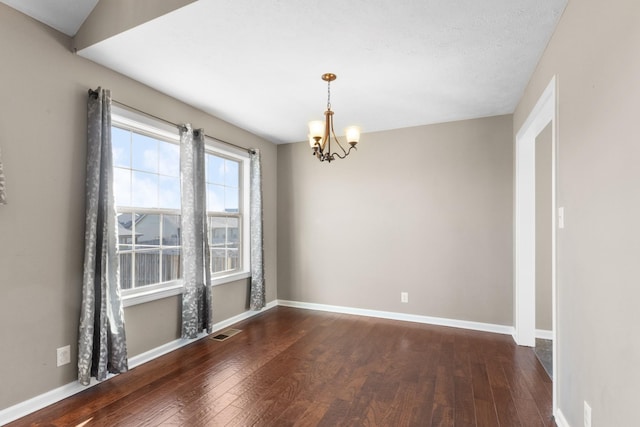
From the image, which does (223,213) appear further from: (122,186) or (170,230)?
(122,186)

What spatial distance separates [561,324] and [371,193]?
270 cm

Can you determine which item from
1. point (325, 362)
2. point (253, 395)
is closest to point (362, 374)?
point (325, 362)

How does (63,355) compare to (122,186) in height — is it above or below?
below

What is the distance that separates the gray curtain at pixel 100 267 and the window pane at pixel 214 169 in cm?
137

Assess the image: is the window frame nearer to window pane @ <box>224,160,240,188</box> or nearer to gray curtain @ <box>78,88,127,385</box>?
window pane @ <box>224,160,240,188</box>

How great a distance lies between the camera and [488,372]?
2.70 m

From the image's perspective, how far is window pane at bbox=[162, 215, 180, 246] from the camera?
3235 millimetres

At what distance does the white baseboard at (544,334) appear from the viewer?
351 centimetres

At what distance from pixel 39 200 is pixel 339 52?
7.81ft

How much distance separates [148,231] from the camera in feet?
10.1

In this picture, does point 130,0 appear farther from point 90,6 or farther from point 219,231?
point 219,231

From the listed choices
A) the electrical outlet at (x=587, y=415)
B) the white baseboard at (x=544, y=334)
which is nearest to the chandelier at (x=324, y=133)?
the electrical outlet at (x=587, y=415)

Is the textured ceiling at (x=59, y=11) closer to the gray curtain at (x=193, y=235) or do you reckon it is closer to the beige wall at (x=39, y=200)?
the beige wall at (x=39, y=200)

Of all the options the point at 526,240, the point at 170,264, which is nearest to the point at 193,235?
the point at 170,264
